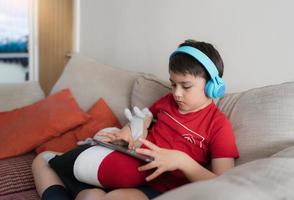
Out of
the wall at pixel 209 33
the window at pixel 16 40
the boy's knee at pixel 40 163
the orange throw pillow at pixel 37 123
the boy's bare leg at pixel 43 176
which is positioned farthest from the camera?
the window at pixel 16 40

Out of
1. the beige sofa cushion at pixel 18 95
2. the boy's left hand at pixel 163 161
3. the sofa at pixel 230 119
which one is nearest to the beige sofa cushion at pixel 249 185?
the sofa at pixel 230 119

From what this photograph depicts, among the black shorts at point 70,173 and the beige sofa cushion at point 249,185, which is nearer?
the beige sofa cushion at point 249,185

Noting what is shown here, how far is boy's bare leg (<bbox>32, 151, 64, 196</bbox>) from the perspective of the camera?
1.35 meters

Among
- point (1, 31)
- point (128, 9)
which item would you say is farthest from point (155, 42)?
point (1, 31)

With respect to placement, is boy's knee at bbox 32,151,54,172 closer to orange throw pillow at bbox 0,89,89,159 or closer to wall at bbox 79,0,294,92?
orange throw pillow at bbox 0,89,89,159

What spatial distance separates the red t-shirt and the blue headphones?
9 centimetres

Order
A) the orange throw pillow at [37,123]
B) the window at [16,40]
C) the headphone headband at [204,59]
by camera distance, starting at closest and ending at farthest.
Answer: the headphone headband at [204,59]
the orange throw pillow at [37,123]
the window at [16,40]

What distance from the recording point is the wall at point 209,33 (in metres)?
1.59

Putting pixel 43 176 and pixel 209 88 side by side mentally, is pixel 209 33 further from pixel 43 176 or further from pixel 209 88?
pixel 43 176

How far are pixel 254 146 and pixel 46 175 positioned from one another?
2.47 feet

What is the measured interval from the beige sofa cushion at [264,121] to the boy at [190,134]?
58 millimetres

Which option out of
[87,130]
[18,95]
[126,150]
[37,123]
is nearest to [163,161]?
[126,150]

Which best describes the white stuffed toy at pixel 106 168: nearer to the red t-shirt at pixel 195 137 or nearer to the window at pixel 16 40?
the red t-shirt at pixel 195 137

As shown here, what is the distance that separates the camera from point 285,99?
1228mm
